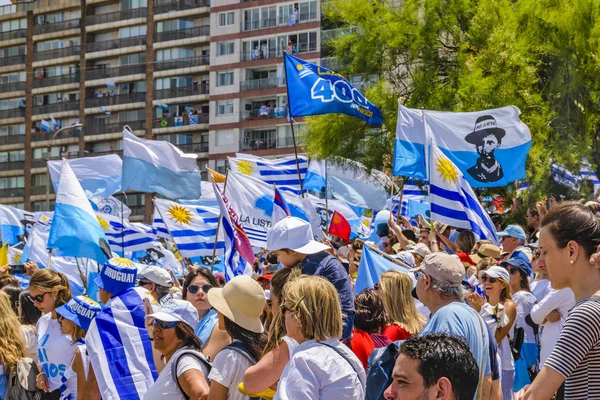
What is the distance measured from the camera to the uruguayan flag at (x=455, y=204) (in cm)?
1304

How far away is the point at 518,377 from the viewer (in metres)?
9.94

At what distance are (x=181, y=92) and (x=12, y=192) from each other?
1770 cm

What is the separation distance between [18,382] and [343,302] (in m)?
2.86

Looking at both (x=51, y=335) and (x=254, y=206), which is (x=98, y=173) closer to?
(x=254, y=206)

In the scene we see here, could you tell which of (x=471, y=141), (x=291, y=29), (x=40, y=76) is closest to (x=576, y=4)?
(x=471, y=141)

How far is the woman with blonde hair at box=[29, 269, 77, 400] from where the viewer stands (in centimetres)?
873

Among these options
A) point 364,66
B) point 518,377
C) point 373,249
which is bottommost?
point 518,377

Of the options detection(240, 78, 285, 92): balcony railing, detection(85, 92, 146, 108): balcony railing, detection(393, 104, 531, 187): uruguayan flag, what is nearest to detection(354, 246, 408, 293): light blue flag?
detection(393, 104, 531, 187): uruguayan flag

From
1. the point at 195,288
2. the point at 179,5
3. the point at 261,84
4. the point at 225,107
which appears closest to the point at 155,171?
the point at 195,288

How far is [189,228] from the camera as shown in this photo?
21.5 meters

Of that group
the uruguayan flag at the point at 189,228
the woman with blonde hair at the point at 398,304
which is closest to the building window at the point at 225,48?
the uruguayan flag at the point at 189,228

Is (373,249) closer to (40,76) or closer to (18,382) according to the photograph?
(18,382)

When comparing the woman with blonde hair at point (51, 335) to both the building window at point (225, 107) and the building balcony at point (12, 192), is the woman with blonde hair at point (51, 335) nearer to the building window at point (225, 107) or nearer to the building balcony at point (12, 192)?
the building window at point (225, 107)

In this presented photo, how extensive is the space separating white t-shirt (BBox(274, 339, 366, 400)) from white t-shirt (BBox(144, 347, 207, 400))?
117cm
